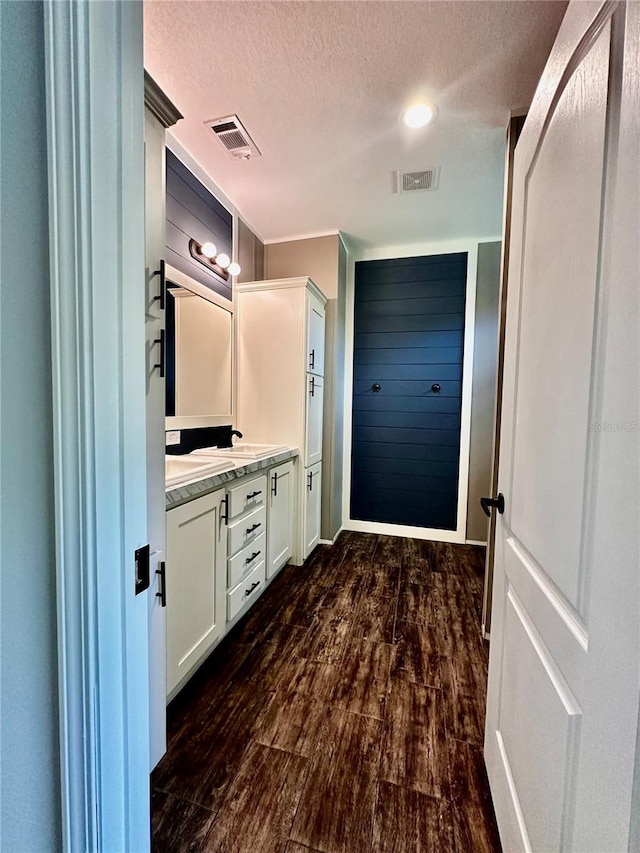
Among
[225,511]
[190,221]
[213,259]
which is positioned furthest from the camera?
[213,259]

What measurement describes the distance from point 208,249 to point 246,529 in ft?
5.92

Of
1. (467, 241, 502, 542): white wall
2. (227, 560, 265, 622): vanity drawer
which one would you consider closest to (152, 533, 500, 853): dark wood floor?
(227, 560, 265, 622): vanity drawer

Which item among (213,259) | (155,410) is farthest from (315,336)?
(155,410)

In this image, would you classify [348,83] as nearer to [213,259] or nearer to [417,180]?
[417,180]

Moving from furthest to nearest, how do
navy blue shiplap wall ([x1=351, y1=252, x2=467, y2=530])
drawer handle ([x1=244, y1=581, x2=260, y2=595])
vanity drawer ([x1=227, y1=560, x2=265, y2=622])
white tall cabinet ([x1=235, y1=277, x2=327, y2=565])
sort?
navy blue shiplap wall ([x1=351, y1=252, x2=467, y2=530])
white tall cabinet ([x1=235, y1=277, x2=327, y2=565])
drawer handle ([x1=244, y1=581, x2=260, y2=595])
vanity drawer ([x1=227, y1=560, x2=265, y2=622])

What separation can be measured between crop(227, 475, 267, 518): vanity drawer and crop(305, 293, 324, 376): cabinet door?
0.98 metres

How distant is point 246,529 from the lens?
1.92 m

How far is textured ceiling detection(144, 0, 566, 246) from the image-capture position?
128 cm

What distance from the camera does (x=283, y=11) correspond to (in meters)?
1.26

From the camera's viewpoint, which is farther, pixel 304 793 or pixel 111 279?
pixel 304 793

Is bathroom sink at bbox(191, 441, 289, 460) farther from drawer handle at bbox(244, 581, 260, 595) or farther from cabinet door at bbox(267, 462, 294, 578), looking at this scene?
drawer handle at bbox(244, 581, 260, 595)

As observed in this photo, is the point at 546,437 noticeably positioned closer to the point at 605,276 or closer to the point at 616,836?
the point at 605,276

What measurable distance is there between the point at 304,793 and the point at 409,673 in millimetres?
716

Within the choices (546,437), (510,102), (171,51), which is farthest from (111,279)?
(510,102)
